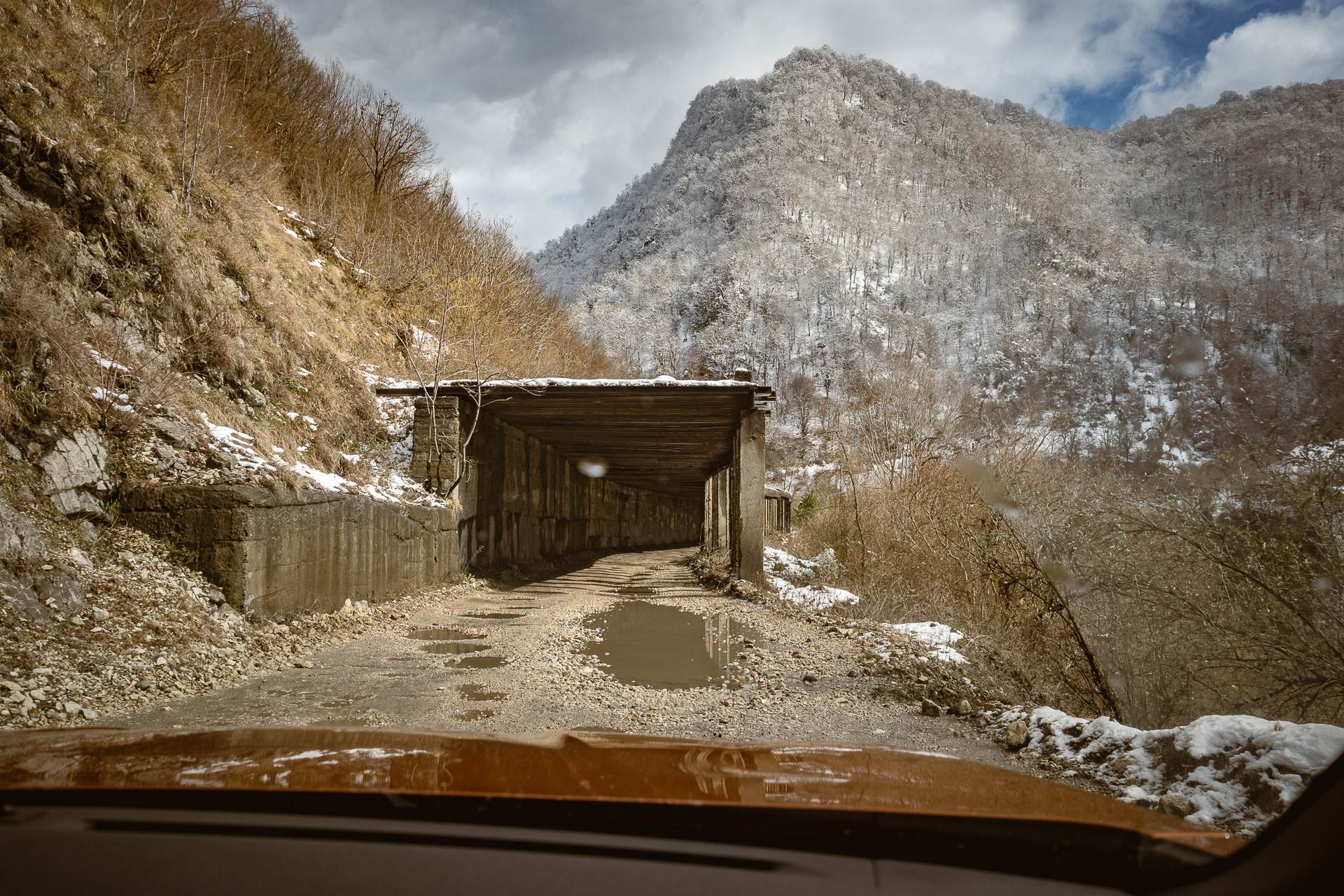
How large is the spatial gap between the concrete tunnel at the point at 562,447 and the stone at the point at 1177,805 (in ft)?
28.6

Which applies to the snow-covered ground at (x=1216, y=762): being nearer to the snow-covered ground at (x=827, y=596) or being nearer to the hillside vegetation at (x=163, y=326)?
the snow-covered ground at (x=827, y=596)

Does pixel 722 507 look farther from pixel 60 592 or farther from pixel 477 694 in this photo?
pixel 60 592

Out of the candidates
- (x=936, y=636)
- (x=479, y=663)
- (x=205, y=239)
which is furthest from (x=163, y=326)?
(x=936, y=636)

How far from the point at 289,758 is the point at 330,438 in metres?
9.85

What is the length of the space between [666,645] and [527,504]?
9165mm

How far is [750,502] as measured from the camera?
40.8 feet

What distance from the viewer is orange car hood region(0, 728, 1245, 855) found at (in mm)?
1331

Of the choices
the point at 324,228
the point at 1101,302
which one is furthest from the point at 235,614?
the point at 1101,302

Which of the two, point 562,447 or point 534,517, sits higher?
point 562,447

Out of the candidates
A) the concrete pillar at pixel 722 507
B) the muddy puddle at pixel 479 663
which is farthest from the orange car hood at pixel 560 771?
the concrete pillar at pixel 722 507

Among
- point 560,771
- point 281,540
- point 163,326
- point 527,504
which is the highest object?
Result: point 163,326

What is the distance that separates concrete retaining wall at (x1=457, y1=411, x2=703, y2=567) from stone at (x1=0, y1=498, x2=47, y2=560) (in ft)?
23.3

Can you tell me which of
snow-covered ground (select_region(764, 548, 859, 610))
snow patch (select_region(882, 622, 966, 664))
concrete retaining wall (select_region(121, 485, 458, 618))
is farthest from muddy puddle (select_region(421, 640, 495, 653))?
snow-covered ground (select_region(764, 548, 859, 610))

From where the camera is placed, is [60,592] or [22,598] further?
[60,592]
